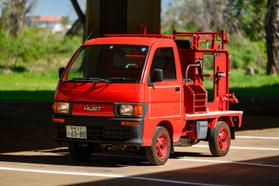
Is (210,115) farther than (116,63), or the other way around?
(210,115)

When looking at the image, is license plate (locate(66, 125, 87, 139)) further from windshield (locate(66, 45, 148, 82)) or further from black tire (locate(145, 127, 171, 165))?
black tire (locate(145, 127, 171, 165))

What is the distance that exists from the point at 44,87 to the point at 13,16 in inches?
1147

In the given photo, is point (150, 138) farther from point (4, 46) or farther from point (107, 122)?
point (4, 46)

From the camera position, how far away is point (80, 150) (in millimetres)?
15312

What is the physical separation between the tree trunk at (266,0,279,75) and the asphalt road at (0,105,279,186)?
30.0 meters

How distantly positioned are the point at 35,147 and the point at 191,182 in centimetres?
580

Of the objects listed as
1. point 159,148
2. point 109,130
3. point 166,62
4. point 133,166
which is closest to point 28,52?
point 166,62

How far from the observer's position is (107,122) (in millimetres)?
14109

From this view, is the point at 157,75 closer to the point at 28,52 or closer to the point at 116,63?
the point at 116,63

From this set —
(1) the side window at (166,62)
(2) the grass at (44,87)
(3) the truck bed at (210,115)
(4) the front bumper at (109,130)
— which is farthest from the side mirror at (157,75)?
(2) the grass at (44,87)

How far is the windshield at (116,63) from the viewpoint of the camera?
14555mm

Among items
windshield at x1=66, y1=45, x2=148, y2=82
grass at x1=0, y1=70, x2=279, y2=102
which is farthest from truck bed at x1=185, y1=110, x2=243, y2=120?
grass at x1=0, y1=70, x2=279, y2=102

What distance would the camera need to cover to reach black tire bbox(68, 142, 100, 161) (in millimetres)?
15133

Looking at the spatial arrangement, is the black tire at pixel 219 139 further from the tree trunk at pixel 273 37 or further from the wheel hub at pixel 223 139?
the tree trunk at pixel 273 37
